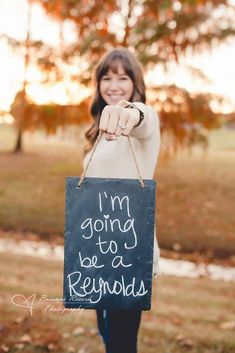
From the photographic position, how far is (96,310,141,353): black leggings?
208 centimetres

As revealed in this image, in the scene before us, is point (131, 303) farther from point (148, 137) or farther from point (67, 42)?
point (67, 42)

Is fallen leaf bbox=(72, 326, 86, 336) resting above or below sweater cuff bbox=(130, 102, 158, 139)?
below

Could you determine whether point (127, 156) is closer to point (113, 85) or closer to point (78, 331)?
point (113, 85)

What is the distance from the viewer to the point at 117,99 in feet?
7.70

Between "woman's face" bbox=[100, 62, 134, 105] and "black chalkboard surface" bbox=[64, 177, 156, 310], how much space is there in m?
0.81

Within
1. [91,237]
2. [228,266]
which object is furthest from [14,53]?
[91,237]

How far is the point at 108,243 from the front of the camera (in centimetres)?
166

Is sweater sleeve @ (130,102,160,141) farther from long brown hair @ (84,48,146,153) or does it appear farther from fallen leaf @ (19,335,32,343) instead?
fallen leaf @ (19,335,32,343)

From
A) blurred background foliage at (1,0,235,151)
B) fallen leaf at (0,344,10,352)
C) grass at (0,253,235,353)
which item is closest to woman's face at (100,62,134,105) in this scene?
grass at (0,253,235,353)

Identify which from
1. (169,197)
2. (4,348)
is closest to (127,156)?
(4,348)

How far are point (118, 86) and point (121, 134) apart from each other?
2.37 ft

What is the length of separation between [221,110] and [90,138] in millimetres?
6629

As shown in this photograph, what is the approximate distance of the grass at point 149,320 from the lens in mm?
3996

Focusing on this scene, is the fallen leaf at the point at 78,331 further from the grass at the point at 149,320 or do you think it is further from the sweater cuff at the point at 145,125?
the sweater cuff at the point at 145,125
